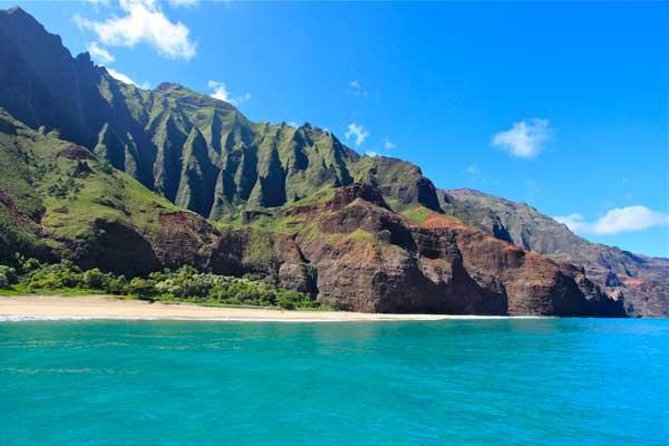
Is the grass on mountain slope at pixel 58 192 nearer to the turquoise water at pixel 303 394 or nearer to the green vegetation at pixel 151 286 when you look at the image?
the green vegetation at pixel 151 286

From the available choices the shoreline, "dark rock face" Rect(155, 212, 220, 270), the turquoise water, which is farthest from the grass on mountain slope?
the turquoise water

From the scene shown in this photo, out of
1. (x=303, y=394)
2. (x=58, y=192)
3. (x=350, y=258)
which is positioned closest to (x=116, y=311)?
(x=303, y=394)

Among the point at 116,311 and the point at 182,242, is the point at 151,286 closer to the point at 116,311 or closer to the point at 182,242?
the point at 116,311

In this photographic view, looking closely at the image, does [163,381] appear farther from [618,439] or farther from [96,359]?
[618,439]

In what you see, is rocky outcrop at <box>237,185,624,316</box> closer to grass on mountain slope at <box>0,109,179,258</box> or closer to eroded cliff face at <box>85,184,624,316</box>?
eroded cliff face at <box>85,184,624,316</box>

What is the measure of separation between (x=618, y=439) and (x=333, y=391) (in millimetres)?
18352

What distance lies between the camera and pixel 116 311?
90.1m

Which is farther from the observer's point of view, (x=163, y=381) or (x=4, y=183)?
(x=4, y=183)

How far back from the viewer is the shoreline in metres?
79.5

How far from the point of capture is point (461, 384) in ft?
132

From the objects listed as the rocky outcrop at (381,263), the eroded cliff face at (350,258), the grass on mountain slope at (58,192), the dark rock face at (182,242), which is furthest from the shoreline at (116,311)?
the dark rock face at (182,242)

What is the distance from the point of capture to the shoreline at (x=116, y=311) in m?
79.5

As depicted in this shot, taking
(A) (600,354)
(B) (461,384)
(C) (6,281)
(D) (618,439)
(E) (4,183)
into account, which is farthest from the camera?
(E) (4,183)

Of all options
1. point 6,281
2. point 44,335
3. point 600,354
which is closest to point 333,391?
point 44,335
